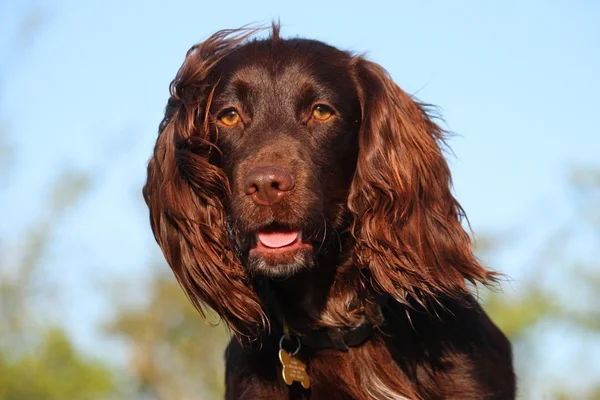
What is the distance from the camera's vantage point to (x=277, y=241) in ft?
11.9

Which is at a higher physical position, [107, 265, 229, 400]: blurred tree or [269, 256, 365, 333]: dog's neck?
[269, 256, 365, 333]: dog's neck

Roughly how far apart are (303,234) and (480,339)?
0.94m

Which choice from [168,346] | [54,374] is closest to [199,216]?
[54,374]

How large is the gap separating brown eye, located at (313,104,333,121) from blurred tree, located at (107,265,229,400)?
16488mm

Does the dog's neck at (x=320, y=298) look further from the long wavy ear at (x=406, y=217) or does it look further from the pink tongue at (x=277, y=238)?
the pink tongue at (x=277, y=238)

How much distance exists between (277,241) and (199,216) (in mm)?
465

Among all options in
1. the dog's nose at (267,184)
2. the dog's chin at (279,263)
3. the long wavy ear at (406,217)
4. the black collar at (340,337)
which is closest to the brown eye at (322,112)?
the long wavy ear at (406,217)

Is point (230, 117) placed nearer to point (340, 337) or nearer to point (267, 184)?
point (267, 184)

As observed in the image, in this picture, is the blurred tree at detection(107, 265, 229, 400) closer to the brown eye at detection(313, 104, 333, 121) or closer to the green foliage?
the green foliage

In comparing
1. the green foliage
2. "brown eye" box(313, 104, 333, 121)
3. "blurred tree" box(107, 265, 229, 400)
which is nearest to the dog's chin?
"brown eye" box(313, 104, 333, 121)

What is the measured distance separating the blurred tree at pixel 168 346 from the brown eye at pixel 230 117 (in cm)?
1640

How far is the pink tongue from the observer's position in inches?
143

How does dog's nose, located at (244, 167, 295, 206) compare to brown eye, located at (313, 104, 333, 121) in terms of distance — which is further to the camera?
brown eye, located at (313, 104, 333, 121)

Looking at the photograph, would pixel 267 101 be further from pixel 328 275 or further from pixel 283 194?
pixel 328 275
